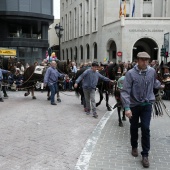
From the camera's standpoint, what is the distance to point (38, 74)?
43.5 ft

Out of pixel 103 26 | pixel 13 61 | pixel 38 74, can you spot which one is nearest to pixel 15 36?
pixel 103 26

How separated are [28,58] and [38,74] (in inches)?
799

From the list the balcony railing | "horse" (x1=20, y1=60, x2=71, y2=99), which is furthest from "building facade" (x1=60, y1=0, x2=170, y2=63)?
"horse" (x1=20, y1=60, x2=71, y2=99)

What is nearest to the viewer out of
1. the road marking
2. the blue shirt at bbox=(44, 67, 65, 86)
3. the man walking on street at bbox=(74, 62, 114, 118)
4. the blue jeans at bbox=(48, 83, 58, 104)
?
the road marking

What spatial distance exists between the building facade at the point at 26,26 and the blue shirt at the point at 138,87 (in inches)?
1086

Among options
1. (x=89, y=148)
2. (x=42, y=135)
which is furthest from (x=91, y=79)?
(x=89, y=148)

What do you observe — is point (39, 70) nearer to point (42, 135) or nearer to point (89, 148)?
point (42, 135)

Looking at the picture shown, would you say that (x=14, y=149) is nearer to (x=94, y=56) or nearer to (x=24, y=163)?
(x=24, y=163)

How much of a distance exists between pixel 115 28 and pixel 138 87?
28.4 meters

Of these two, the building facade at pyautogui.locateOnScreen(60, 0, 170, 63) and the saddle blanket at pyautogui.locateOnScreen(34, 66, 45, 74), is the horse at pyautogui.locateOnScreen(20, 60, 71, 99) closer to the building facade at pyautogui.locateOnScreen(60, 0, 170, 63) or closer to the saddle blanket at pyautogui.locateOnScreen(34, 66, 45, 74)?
the saddle blanket at pyautogui.locateOnScreen(34, 66, 45, 74)

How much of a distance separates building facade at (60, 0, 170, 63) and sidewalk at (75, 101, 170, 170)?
23025mm

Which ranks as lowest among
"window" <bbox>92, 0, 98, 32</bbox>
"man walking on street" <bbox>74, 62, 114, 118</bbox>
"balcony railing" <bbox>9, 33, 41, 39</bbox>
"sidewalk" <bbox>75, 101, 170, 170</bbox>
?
"sidewalk" <bbox>75, 101, 170, 170</bbox>

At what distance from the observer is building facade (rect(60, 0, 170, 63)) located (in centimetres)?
3034

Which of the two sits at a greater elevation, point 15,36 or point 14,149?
point 15,36
